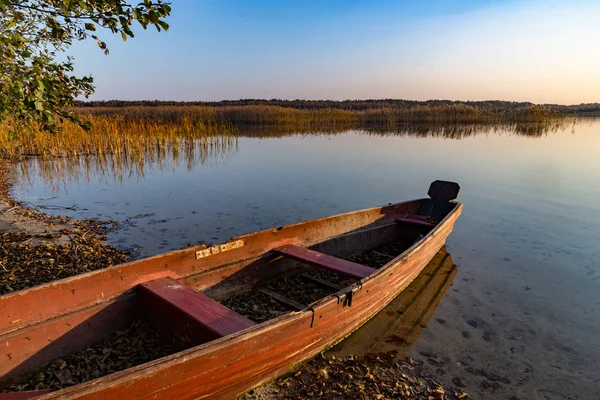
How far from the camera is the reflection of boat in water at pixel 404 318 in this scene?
330 cm

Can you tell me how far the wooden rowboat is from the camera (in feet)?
6.68

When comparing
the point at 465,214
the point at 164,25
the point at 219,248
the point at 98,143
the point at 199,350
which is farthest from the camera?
the point at 98,143

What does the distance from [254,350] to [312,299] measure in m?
1.71

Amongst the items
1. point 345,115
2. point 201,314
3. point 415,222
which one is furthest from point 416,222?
point 345,115

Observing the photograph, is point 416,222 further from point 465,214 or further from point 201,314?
point 201,314

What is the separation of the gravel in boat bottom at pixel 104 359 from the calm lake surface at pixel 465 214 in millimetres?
2262

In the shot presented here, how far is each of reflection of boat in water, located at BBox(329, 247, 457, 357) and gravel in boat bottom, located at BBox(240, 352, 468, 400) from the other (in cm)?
19

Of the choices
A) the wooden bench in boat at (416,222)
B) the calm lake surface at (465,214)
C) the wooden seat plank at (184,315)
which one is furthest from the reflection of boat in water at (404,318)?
the wooden seat plank at (184,315)

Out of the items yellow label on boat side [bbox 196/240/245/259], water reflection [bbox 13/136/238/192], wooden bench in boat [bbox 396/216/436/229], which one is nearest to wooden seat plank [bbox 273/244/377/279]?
yellow label on boat side [bbox 196/240/245/259]

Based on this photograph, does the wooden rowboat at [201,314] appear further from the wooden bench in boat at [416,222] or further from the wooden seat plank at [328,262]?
the wooden bench in boat at [416,222]

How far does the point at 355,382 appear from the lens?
9.12 ft

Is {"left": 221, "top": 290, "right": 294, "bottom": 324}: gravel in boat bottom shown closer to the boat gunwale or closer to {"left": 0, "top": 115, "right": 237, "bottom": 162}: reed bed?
the boat gunwale

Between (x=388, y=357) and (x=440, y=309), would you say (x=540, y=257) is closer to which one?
(x=440, y=309)

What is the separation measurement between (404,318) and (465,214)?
13.4 ft
